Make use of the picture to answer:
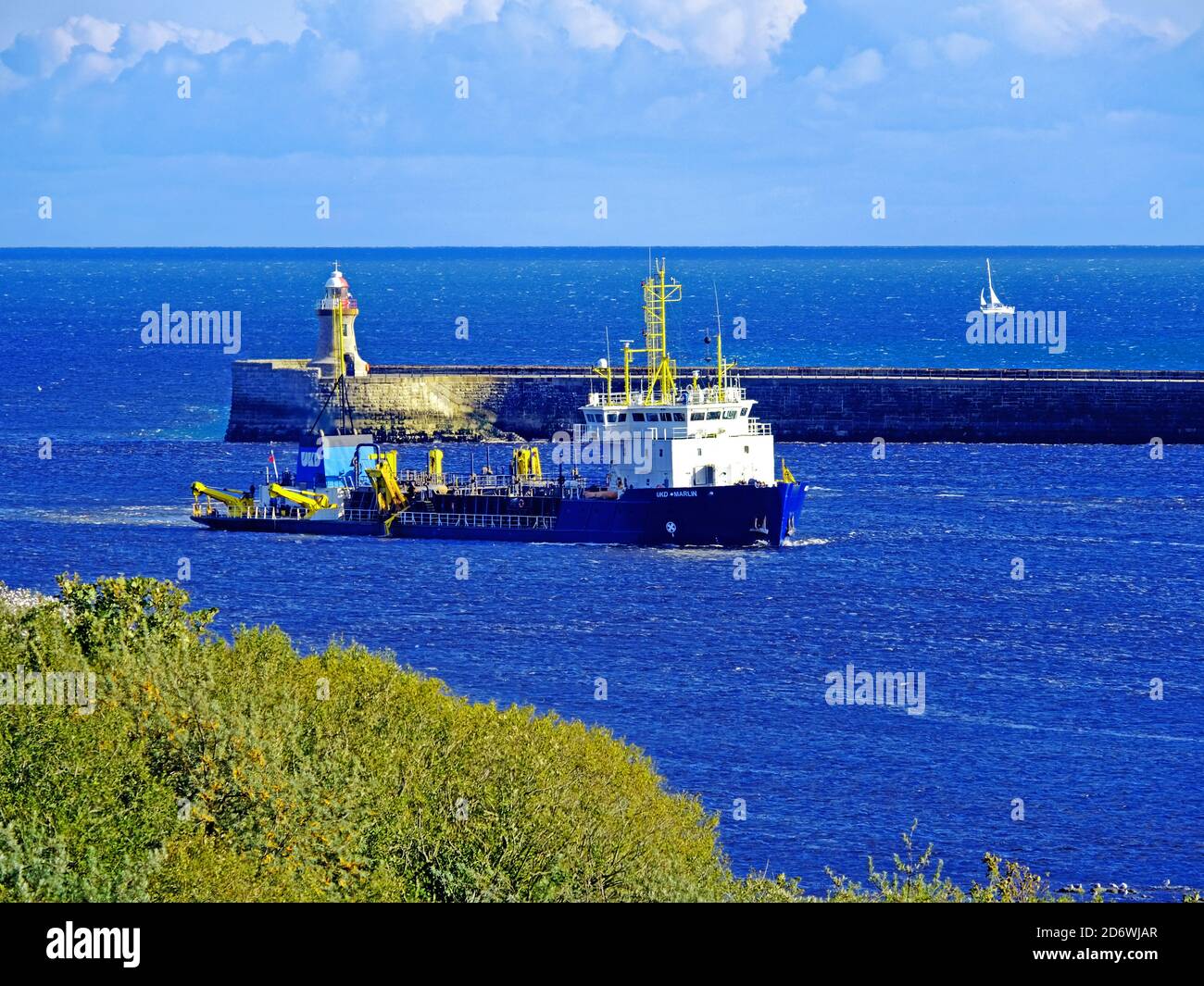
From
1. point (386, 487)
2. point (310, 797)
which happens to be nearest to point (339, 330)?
point (386, 487)

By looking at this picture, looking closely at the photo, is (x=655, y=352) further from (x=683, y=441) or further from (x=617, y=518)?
(x=617, y=518)

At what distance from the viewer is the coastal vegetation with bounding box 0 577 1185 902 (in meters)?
20.8

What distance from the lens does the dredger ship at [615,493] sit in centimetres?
7081

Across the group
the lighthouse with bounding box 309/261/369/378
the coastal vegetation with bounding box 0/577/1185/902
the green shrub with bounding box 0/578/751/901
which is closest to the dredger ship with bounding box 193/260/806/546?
the lighthouse with bounding box 309/261/369/378

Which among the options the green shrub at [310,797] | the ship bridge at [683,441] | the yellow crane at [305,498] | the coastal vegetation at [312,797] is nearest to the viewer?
the green shrub at [310,797]

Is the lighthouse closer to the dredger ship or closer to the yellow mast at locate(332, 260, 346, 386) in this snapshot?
the yellow mast at locate(332, 260, 346, 386)

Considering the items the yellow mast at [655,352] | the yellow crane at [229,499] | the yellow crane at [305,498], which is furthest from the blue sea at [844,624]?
the yellow mast at [655,352]

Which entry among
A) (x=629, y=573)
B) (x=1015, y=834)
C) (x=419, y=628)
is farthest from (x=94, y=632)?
(x=629, y=573)

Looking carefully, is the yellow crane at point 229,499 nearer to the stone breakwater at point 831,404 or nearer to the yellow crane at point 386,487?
the yellow crane at point 386,487

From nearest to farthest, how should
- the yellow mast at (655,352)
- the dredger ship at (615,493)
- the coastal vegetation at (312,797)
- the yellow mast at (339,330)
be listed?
the coastal vegetation at (312,797) → the dredger ship at (615,493) → the yellow mast at (655,352) → the yellow mast at (339,330)

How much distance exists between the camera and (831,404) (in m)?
104

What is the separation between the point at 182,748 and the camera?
24.6 m

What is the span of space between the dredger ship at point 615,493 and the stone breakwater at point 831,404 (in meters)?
22.8
